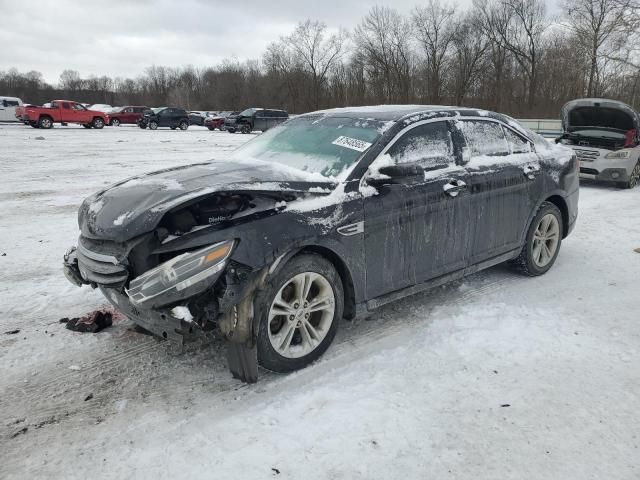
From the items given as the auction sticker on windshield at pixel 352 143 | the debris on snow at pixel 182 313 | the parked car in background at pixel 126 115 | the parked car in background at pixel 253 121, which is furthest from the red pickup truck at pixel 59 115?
the debris on snow at pixel 182 313

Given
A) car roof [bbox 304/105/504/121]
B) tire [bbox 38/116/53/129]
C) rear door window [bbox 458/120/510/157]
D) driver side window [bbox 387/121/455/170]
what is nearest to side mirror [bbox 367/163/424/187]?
driver side window [bbox 387/121/455/170]

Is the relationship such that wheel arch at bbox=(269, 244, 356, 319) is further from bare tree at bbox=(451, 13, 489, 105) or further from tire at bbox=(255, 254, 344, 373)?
bare tree at bbox=(451, 13, 489, 105)

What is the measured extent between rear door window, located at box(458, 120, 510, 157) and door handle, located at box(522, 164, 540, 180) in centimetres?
25

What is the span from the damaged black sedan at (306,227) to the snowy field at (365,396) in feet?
1.11

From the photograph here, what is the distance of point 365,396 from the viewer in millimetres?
3057

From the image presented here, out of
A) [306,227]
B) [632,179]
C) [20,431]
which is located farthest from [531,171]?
[632,179]

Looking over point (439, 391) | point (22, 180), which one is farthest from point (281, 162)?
point (22, 180)

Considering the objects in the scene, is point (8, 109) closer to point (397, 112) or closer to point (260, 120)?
point (260, 120)

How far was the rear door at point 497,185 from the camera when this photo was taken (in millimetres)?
4379

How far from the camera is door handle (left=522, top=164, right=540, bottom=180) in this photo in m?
4.84

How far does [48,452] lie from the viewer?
8.50 ft

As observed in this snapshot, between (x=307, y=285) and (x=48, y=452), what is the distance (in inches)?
66.7

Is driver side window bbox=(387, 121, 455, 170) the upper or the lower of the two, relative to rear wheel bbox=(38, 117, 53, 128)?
lower

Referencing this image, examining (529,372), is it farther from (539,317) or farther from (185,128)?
(185,128)
